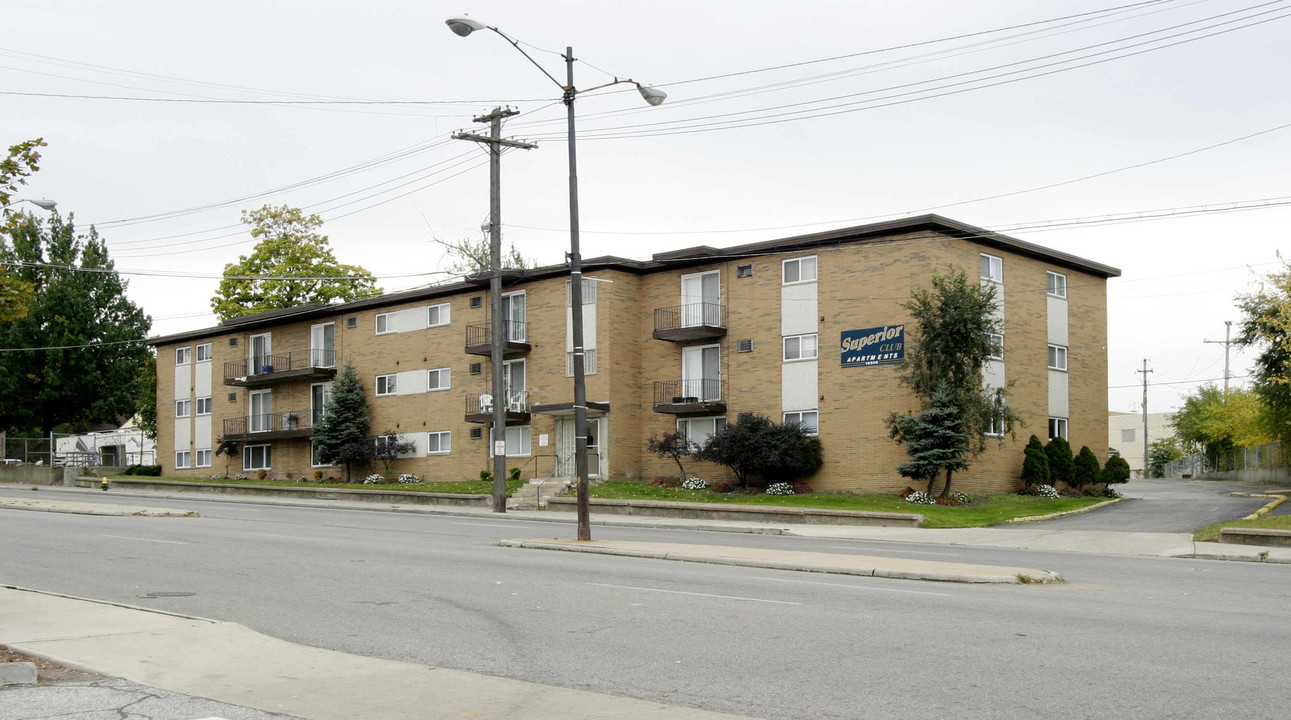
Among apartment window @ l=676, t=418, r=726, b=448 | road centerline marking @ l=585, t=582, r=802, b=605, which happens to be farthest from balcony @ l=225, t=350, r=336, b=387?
road centerline marking @ l=585, t=582, r=802, b=605

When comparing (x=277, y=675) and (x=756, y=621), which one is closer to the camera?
(x=277, y=675)

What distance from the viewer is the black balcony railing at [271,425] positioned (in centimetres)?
5300

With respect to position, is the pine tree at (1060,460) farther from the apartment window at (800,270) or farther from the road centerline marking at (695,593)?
the road centerline marking at (695,593)

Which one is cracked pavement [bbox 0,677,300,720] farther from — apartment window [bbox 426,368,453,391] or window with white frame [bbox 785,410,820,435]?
apartment window [bbox 426,368,453,391]

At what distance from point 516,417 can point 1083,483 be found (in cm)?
2062

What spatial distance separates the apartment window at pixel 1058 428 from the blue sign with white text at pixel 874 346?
8276mm

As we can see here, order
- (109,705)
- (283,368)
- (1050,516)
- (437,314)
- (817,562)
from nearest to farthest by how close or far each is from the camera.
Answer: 1. (109,705)
2. (817,562)
3. (1050,516)
4. (437,314)
5. (283,368)

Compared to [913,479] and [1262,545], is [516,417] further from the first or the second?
[1262,545]

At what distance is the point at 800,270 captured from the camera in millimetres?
37719

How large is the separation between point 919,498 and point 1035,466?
19.3ft

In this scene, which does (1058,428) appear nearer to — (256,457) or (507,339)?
(507,339)

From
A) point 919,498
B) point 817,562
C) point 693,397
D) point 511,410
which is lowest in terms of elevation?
point 919,498

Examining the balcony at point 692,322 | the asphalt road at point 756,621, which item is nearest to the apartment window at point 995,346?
the balcony at point 692,322

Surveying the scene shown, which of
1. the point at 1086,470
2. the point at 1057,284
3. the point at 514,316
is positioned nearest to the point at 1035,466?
the point at 1086,470
